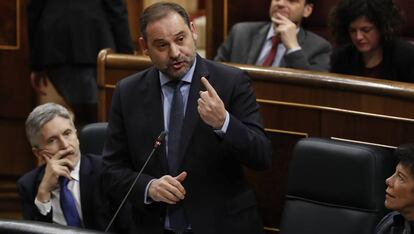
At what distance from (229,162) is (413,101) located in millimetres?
413

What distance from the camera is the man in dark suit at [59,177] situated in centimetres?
178

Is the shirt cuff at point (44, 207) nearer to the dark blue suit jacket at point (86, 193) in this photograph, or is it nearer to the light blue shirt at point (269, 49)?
the dark blue suit jacket at point (86, 193)

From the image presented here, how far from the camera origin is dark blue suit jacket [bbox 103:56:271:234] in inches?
62.4

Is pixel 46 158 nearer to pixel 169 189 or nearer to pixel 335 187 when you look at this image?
pixel 169 189

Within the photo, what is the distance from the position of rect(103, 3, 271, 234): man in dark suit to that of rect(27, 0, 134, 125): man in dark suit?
1.01m

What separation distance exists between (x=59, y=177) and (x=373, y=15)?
77 cm

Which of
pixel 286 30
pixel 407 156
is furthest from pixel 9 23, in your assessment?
pixel 407 156

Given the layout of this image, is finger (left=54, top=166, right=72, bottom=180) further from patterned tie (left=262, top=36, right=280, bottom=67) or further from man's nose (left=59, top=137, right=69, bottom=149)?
patterned tie (left=262, top=36, right=280, bottom=67)

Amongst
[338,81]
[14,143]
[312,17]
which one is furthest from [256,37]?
[14,143]

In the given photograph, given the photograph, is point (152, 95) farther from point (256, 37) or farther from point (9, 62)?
point (9, 62)

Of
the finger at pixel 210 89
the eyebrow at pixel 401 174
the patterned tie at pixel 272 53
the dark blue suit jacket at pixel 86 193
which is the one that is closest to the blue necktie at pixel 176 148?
the finger at pixel 210 89

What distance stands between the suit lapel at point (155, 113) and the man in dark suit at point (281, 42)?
Answer: 628 millimetres

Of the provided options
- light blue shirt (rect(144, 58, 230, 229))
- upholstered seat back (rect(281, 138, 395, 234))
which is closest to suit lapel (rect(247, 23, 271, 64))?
upholstered seat back (rect(281, 138, 395, 234))

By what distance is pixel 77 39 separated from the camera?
103 inches
